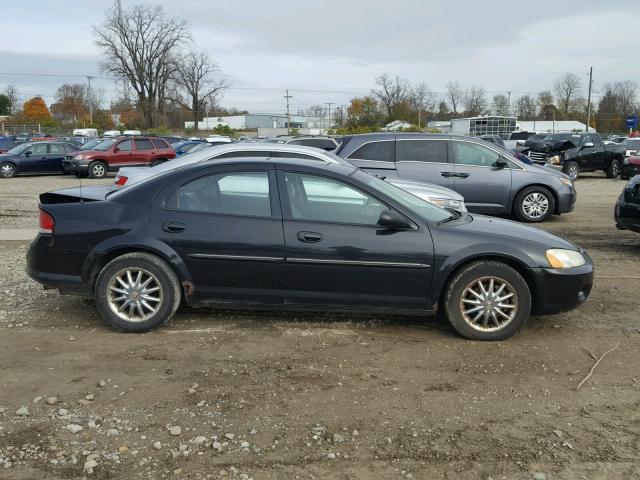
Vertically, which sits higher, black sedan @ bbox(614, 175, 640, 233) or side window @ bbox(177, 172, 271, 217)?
side window @ bbox(177, 172, 271, 217)

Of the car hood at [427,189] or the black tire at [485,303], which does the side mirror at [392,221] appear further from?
the car hood at [427,189]

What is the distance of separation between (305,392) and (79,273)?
2.43 m

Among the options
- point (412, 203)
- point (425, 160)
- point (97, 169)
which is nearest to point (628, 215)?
point (425, 160)

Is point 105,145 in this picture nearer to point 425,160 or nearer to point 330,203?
point 425,160

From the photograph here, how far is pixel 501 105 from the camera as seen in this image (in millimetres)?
108375

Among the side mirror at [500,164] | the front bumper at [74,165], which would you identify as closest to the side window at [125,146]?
the front bumper at [74,165]

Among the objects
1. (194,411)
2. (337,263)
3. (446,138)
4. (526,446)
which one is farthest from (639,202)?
(194,411)

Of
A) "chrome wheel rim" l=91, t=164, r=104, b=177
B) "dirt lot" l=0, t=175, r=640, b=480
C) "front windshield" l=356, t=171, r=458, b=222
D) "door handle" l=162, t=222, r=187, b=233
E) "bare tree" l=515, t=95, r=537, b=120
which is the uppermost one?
"bare tree" l=515, t=95, r=537, b=120

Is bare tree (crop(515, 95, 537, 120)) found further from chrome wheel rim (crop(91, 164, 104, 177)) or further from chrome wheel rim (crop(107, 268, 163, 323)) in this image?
chrome wheel rim (crop(107, 268, 163, 323))

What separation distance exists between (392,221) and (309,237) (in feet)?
2.31

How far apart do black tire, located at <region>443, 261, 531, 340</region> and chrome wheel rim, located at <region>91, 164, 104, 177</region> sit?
2051cm

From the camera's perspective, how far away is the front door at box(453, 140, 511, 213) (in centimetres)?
1107

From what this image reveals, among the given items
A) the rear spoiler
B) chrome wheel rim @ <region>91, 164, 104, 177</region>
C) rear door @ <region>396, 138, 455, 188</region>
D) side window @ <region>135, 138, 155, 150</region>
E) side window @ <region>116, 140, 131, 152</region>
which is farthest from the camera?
side window @ <region>135, 138, 155, 150</region>

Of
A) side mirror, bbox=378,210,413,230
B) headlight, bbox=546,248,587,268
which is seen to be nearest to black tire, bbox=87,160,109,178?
side mirror, bbox=378,210,413,230
